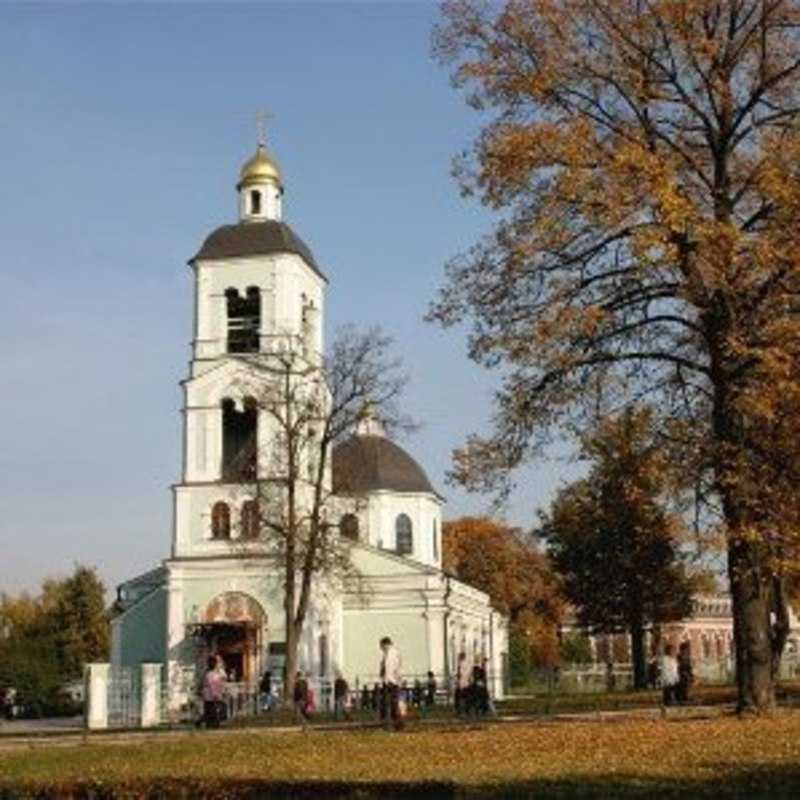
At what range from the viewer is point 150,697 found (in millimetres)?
43156

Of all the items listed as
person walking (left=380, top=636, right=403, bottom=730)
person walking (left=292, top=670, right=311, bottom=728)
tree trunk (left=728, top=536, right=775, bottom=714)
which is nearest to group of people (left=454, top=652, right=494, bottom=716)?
person walking (left=292, top=670, right=311, bottom=728)

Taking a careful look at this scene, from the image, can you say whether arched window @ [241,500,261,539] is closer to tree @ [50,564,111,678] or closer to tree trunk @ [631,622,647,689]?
tree trunk @ [631,622,647,689]

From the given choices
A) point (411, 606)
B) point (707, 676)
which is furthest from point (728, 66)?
point (707, 676)

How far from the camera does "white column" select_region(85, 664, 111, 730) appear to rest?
41.2 m

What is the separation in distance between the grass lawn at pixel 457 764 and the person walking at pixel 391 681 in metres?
1.49

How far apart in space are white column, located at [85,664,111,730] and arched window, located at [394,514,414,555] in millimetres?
26948

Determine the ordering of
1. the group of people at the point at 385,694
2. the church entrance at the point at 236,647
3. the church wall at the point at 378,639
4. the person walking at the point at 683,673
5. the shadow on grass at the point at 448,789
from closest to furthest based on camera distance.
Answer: the shadow on grass at the point at 448,789, the group of people at the point at 385,694, the person walking at the point at 683,673, the church entrance at the point at 236,647, the church wall at the point at 378,639

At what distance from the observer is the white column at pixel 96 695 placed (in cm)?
4119

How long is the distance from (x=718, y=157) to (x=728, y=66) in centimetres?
156

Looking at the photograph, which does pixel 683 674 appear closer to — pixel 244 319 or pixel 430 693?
pixel 430 693

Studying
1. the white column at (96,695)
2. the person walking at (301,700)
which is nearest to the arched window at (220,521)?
the white column at (96,695)

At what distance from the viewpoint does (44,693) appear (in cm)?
6869

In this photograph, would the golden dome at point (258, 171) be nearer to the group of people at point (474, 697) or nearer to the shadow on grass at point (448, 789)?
the group of people at point (474, 697)

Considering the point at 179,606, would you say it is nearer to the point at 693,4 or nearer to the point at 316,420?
the point at 316,420
